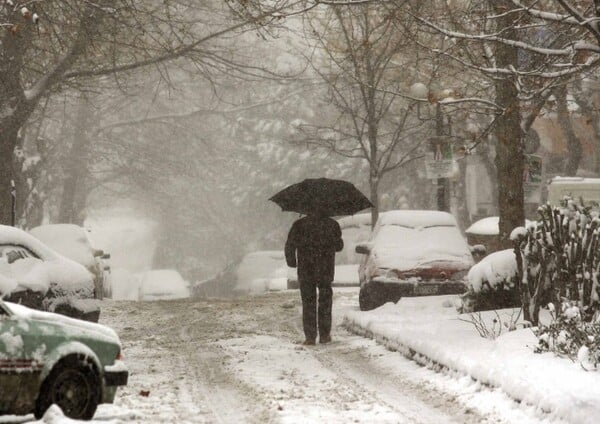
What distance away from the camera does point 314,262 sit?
49.6ft

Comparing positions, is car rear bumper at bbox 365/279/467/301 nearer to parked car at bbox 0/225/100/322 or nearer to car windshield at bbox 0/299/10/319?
parked car at bbox 0/225/100/322

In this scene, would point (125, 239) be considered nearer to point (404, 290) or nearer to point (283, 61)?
point (283, 61)

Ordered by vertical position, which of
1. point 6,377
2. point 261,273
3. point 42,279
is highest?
point 42,279

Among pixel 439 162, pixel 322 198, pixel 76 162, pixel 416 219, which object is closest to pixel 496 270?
pixel 322 198

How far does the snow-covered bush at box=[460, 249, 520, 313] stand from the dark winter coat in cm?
198

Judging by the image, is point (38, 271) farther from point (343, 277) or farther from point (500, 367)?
point (343, 277)

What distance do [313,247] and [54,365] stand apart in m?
6.96

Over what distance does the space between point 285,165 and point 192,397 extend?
4371cm

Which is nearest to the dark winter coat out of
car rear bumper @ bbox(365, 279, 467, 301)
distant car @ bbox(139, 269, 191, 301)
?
car rear bumper @ bbox(365, 279, 467, 301)

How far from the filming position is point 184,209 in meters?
60.8

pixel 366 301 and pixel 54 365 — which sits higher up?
pixel 54 365

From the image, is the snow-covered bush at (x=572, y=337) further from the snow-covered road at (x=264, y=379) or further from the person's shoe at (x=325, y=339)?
the person's shoe at (x=325, y=339)

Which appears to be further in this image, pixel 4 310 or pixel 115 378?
pixel 115 378

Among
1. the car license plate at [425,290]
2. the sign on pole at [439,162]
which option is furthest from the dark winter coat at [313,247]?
the sign on pole at [439,162]
